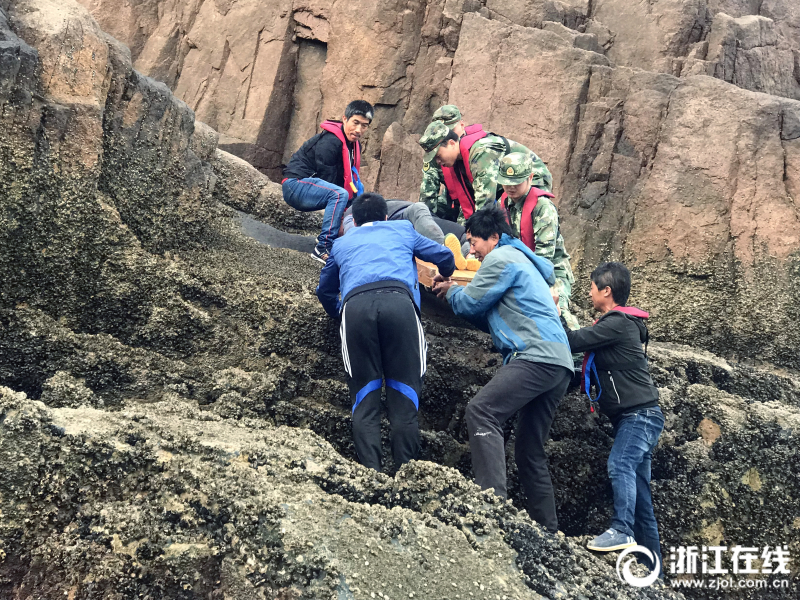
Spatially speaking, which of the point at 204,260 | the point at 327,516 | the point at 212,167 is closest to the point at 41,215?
the point at 204,260

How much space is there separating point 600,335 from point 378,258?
4.44 feet

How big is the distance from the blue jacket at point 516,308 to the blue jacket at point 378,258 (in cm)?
36

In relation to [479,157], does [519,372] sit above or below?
below

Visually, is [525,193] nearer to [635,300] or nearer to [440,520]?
[440,520]

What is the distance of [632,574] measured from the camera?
3.93 metres

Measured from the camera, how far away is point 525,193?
212 inches

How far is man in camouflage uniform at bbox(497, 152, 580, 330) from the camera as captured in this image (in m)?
5.27

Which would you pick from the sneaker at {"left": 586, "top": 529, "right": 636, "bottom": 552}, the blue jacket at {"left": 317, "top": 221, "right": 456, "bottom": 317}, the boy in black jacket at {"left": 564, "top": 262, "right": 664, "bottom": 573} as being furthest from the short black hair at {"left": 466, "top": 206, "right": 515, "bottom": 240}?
the sneaker at {"left": 586, "top": 529, "right": 636, "bottom": 552}

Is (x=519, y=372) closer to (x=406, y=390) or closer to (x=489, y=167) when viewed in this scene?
(x=406, y=390)

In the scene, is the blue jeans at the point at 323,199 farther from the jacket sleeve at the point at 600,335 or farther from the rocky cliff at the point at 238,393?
the jacket sleeve at the point at 600,335

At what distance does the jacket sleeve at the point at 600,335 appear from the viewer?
4.45 metres

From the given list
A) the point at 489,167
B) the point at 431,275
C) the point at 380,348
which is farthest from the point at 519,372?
the point at 489,167

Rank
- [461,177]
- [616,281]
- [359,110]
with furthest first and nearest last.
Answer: [359,110] < [461,177] < [616,281]

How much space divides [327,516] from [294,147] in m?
7.94
